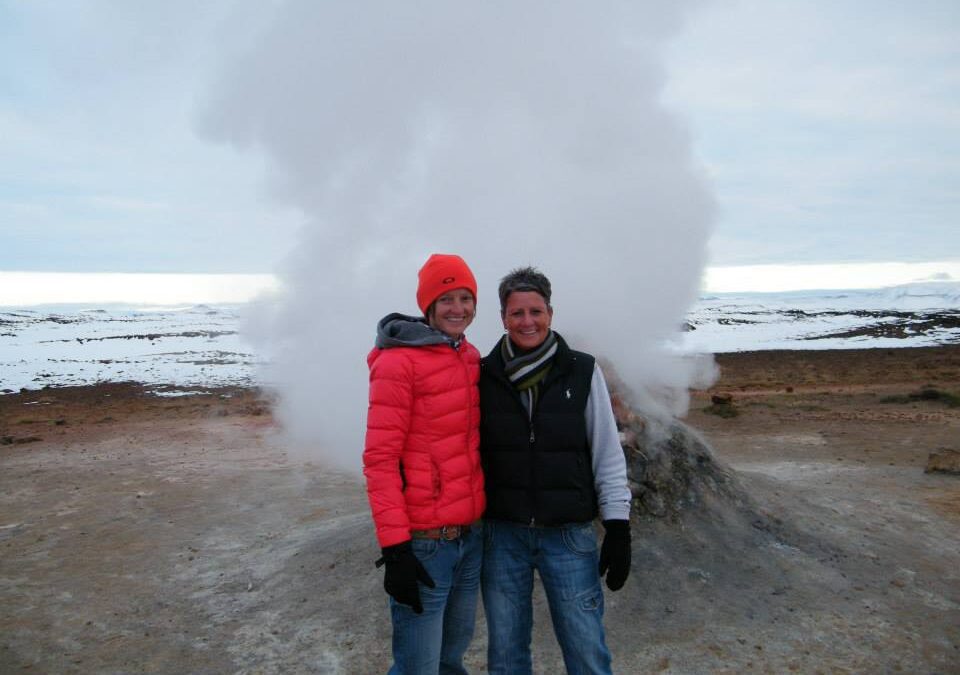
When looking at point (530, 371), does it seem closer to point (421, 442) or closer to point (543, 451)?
point (543, 451)

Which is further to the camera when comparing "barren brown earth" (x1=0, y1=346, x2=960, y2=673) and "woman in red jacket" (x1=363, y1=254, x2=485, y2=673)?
"barren brown earth" (x1=0, y1=346, x2=960, y2=673)

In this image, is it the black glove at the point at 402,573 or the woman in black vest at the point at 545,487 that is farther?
the woman in black vest at the point at 545,487

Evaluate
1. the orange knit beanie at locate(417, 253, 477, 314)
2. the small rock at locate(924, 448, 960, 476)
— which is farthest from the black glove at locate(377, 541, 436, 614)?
the small rock at locate(924, 448, 960, 476)

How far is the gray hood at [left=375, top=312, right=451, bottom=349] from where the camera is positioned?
234cm

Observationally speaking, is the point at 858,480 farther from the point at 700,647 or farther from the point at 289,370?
the point at 289,370

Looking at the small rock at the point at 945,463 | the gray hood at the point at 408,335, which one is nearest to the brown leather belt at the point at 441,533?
the gray hood at the point at 408,335

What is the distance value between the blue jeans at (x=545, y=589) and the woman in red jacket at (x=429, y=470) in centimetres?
8

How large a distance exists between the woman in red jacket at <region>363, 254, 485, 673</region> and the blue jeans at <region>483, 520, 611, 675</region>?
0.08m

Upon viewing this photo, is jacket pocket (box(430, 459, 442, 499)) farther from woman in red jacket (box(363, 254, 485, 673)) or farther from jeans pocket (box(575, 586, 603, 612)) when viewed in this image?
jeans pocket (box(575, 586, 603, 612))

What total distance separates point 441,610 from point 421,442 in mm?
612

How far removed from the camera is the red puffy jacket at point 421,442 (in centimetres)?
222

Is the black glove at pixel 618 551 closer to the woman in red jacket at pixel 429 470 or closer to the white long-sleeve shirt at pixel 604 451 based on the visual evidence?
the white long-sleeve shirt at pixel 604 451

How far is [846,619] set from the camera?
12.8 feet

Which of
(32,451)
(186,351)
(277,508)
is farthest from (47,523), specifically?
(186,351)
